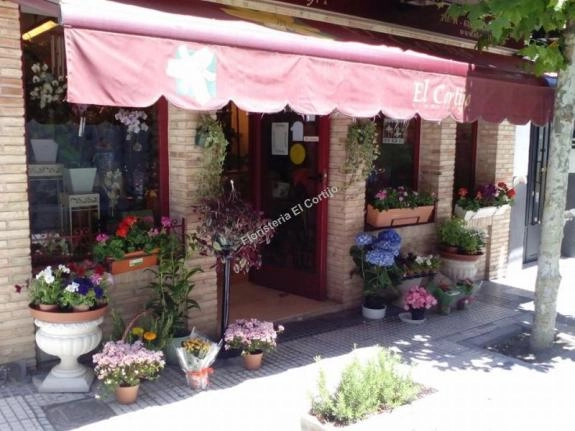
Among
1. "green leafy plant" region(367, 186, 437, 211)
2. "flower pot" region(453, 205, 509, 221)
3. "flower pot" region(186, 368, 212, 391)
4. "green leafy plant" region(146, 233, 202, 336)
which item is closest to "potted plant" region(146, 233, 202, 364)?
"green leafy plant" region(146, 233, 202, 336)

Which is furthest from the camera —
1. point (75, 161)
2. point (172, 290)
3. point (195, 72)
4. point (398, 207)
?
point (398, 207)

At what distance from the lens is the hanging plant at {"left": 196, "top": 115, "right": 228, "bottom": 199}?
541 cm

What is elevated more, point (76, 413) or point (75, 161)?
point (75, 161)

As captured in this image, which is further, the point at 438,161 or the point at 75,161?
the point at 438,161

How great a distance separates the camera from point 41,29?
4848 millimetres

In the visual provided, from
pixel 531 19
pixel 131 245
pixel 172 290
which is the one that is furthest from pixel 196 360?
pixel 531 19

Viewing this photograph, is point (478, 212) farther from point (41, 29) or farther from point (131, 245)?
point (41, 29)

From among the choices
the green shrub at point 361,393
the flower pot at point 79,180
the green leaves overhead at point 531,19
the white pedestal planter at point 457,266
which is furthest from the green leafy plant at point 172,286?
the white pedestal planter at point 457,266

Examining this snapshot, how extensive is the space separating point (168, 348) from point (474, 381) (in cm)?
260

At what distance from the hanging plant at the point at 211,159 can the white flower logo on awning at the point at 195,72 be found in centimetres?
145

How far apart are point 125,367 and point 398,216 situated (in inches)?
158

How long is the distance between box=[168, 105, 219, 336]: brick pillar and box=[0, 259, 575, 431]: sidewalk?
70 cm

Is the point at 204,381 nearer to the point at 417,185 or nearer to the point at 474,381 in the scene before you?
the point at 474,381

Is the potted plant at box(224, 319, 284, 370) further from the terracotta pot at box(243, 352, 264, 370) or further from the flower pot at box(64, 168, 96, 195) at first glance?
the flower pot at box(64, 168, 96, 195)
